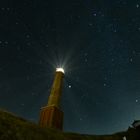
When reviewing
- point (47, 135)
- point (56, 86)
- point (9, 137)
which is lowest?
point (9, 137)

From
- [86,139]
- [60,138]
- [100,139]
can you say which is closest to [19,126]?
[60,138]

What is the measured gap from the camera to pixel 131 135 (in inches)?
741

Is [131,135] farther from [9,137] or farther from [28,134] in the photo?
[9,137]

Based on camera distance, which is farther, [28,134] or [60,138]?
[60,138]

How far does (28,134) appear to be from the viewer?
13.9 meters

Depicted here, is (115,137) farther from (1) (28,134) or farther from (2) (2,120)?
(2) (2,120)

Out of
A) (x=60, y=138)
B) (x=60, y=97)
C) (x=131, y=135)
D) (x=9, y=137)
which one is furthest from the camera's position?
(x=60, y=97)

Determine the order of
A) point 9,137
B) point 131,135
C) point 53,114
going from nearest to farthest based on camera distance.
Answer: point 9,137 < point 131,135 < point 53,114

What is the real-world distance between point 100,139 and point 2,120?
33.1 feet

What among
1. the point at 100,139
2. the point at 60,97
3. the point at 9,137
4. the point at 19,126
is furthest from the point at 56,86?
the point at 9,137

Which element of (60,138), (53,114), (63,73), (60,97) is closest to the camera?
(60,138)

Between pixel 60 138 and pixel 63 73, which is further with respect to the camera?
pixel 63 73

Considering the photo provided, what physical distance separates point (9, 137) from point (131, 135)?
1129 centimetres

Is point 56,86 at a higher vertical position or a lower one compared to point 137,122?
higher
